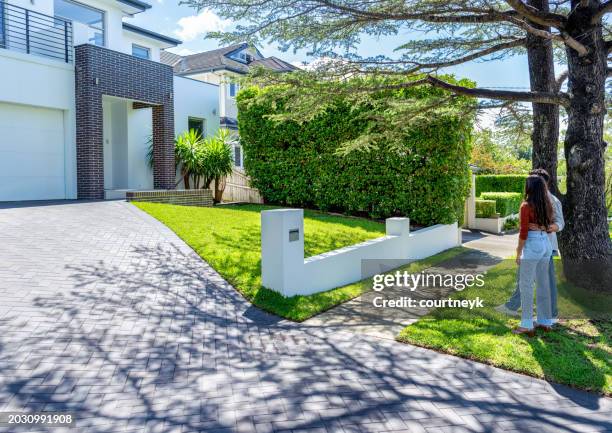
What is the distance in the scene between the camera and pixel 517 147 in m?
10.6

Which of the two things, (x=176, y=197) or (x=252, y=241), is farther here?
(x=176, y=197)

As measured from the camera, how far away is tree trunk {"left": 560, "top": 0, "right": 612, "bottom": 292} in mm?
7098

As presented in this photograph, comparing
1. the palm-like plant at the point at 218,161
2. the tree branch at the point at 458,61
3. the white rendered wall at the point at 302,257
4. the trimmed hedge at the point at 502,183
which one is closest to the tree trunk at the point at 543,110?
the tree branch at the point at 458,61

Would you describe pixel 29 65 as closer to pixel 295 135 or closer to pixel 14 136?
pixel 14 136

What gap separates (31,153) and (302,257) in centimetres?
1094

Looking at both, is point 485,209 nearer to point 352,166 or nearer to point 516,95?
point 352,166

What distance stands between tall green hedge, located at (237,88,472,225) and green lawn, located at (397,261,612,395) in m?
5.64

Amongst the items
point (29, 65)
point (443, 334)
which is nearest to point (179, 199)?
point (29, 65)

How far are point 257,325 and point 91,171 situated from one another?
1122cm

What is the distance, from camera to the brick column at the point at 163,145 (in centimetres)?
1755

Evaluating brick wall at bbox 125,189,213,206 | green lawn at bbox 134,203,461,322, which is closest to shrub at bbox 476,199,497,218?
green lawn at bbox 134,203,461,322

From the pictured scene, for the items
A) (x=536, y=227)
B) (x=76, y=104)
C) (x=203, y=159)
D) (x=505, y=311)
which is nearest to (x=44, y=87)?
(x=76, y=104)

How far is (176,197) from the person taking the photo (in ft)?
50.6

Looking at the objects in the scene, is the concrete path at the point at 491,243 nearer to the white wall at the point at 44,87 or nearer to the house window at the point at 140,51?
the white wall at the point at 44,87
